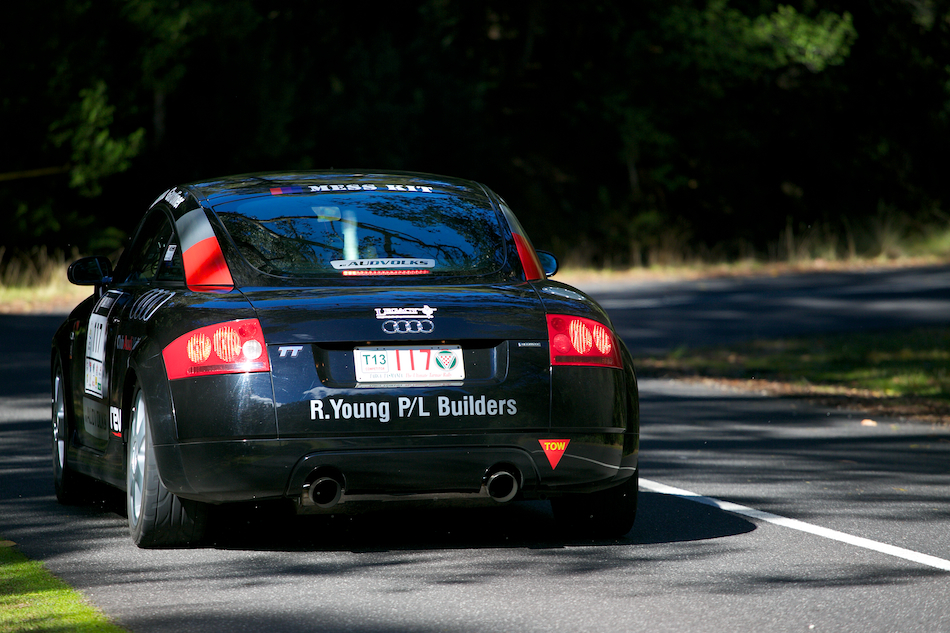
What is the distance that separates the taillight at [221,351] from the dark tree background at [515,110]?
23.1 m

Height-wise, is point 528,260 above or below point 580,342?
above

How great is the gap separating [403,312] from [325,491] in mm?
763

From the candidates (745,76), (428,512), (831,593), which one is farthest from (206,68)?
(831,593)

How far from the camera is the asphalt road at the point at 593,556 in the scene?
16.9 feet

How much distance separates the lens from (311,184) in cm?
687

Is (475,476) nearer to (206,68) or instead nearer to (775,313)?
(775,313)

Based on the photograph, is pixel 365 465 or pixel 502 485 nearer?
pixel 365 465

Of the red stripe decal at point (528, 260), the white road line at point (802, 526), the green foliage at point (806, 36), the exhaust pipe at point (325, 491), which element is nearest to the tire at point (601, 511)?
the white road line at point (802, 526)

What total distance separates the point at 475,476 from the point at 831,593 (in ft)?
4.69

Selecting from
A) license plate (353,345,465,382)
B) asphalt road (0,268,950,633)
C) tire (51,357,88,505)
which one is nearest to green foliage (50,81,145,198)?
asphalt road (0,268,950,633)

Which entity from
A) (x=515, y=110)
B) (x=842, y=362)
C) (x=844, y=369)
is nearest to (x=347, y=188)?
(x=844, y=369)

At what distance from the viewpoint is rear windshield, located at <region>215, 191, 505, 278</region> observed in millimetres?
6344

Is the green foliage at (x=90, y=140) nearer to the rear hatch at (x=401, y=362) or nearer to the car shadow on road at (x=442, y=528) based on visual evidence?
the car shadow on road at (x=442, y=528)

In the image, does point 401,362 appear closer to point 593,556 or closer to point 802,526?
point 593,556
